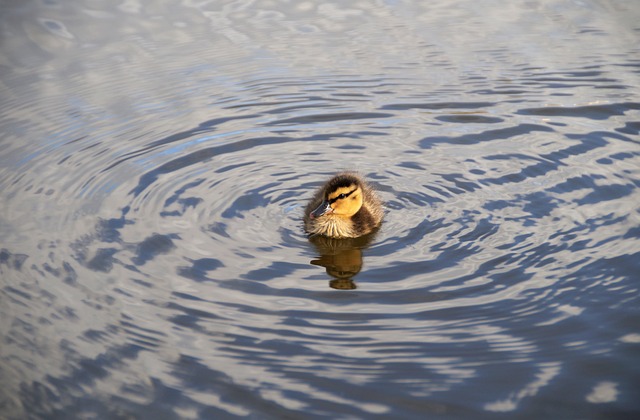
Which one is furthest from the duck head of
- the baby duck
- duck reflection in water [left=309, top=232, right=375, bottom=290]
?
duck reflection in water [left=309, top=232, right=375, bottom=290]

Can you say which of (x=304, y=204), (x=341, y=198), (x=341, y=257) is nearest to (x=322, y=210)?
(x=341, y=198)

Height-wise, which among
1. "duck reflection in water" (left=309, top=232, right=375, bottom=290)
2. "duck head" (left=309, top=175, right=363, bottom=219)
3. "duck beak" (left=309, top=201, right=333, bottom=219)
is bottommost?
"duck reflection in water" (left=309, top=232, right=375, bottom=290)

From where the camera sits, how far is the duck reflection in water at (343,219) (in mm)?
6379

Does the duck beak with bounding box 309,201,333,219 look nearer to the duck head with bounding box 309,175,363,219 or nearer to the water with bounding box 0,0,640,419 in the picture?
the duck head with bounding box 309,175,363,219

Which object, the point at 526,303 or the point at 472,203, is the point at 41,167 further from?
the point at 526,303

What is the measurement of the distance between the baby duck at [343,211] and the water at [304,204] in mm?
135

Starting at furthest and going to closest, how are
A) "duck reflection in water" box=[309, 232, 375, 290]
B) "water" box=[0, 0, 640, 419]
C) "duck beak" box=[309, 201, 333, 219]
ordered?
"duck beak" box=[309, 201, 333, 219], "duck reflection in water" box=[309, 232, 375, 290], "water" box=[0, 0, 640, 419]

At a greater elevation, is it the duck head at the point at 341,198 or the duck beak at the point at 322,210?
the duck head at the point at 341,198

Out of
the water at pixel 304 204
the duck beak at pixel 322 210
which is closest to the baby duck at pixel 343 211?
the duck beak at pixel 322 210

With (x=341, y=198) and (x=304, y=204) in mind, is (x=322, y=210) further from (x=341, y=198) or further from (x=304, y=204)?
(x=304, y=204)

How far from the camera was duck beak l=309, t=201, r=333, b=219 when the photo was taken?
6.38 metres

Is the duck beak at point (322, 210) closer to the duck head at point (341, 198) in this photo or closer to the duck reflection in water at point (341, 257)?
the duck head at point (341, 198)

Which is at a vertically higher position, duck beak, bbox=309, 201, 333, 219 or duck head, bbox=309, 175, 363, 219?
duck head, bbox=309, 175, 363, 219

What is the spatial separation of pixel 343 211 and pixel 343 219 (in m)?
0.10
